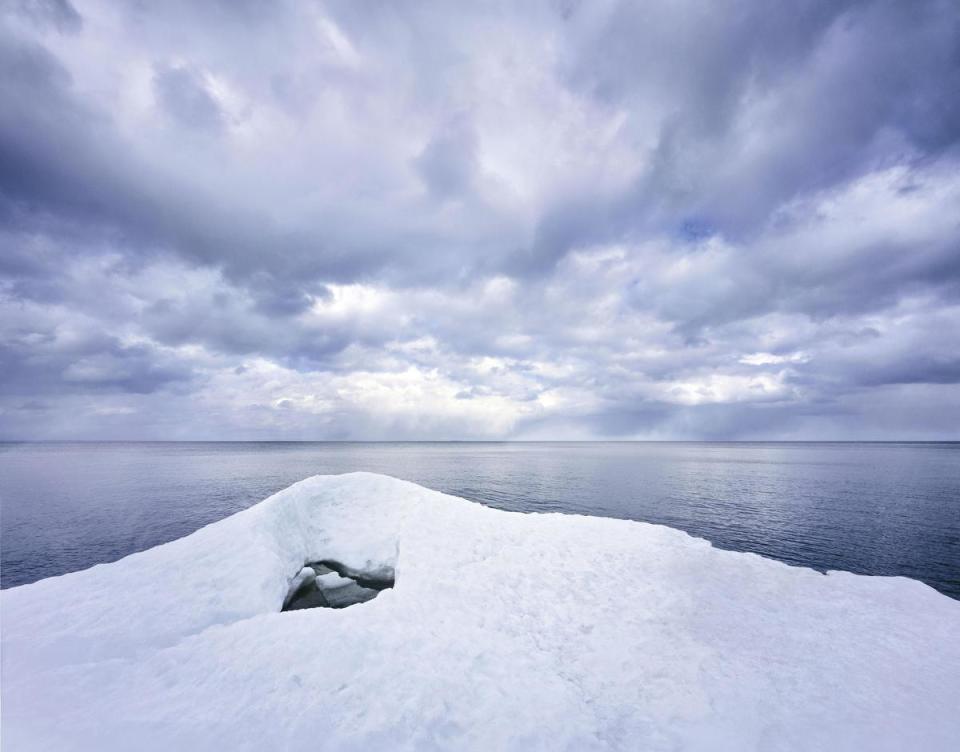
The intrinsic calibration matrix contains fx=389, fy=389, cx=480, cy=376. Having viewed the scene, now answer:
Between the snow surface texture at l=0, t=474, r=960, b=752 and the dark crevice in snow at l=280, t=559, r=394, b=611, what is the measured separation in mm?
1033

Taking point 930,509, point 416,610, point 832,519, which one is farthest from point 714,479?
point 416,610

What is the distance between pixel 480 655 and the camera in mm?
11336

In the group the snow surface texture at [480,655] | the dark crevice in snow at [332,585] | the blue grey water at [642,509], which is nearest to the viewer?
the snow surface texture at [480,655]

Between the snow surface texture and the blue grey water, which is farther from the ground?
the snow surface texture

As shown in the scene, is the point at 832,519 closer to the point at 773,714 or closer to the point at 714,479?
the point at 714,479

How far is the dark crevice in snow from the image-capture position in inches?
691

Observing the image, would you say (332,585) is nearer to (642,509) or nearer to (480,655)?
(480,655)

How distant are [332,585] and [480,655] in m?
9.83

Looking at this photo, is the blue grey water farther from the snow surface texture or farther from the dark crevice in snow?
the dark crevice in snow

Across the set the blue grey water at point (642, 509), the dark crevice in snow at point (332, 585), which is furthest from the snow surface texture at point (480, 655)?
the blue grey water at point (642, 509)

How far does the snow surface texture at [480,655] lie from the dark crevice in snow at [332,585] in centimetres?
103

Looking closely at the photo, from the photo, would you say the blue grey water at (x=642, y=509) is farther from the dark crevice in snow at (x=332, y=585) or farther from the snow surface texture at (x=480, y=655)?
the dark crevice in snow at (x=332, y=585)

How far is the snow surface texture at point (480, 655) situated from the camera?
8695 mm

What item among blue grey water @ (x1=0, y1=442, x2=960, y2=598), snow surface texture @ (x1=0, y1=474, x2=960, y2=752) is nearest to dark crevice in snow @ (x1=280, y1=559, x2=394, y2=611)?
snow surface texture @ (x1=0, y1=474, x2=960, y2=752)
